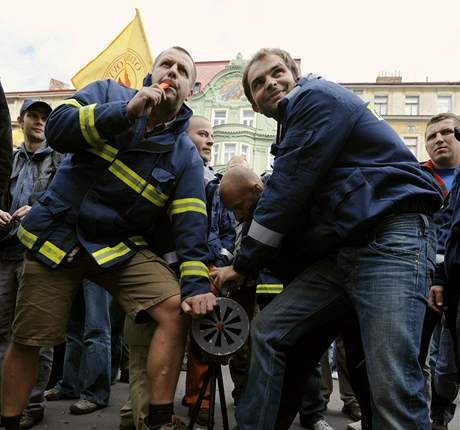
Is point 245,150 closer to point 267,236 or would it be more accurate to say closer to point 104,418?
point 104,418

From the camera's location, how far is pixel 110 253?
249cm

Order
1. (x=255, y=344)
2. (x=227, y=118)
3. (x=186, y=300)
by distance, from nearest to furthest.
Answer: (x=255, y=344), (x=186, y=300), (x=227, y=118)

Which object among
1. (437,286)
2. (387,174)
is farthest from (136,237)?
(437,286)

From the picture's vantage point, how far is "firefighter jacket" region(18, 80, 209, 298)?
246 centimetres

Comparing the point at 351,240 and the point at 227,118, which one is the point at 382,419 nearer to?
the point at 351,240

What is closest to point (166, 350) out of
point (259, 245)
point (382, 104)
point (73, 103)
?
point (259, 245)

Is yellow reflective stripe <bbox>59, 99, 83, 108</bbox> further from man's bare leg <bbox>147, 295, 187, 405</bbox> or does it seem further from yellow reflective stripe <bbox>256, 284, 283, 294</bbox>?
yellow reflective stripe <bbox>256, 284, 283, 294</bbox>

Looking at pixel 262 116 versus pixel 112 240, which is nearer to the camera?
pixel 112 240

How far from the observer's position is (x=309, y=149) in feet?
6.80

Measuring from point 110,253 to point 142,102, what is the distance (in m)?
0.76

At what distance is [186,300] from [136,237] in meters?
0.46

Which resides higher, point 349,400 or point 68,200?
point 68,200

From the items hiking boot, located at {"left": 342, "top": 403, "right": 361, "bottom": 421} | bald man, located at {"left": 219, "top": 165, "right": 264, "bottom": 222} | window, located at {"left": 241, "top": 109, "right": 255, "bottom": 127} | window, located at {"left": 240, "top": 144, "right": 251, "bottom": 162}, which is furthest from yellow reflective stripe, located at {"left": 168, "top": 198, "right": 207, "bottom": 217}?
window, located at {"left": 241, "top": 109, "right": 255, "bottom": 127}

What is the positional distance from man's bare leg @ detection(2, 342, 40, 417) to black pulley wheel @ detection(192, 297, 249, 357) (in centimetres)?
84
